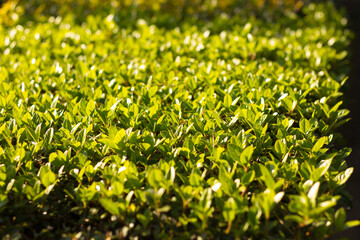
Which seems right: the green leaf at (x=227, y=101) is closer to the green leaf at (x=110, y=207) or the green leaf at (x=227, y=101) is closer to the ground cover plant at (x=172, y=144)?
the ground cover plant at (x=172, y=144)

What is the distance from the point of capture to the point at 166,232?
6.60 ft

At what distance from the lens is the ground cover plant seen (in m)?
2.02

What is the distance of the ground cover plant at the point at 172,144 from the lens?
2020 mm

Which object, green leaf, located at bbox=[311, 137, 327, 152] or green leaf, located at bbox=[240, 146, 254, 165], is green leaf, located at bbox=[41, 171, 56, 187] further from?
green leaf, located at bbox=[311, 137, 327, 152]

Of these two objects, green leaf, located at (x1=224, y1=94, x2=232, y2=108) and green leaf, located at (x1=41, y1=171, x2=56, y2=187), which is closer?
green leaf, located at (x1=41, y1=171, x2=56, y2=187)

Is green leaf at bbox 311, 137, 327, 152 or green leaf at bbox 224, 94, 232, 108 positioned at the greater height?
green leaf at bbox 224, 94, 232, 108

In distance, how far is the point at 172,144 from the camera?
8.27 feet

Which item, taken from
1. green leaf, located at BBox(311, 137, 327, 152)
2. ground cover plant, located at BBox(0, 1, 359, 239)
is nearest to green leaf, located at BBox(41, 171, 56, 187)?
ground cover plant, located at BBox(0, 1, 359, 239)

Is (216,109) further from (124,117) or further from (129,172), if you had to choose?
(129,172)

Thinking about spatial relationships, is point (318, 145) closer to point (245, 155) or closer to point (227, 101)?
point (245, 155)

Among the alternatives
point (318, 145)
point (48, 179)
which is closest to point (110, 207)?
point (48, 179)

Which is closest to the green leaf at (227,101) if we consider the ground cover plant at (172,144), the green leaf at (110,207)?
the ground cover plant at (172,144)

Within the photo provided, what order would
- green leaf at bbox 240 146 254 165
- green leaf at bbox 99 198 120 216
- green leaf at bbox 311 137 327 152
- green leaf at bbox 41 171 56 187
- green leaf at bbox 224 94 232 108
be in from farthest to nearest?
1. green leaf at bbox 224 94 232 108
2. green leaf at bbox 311 137 327 152
3. green leaf at bbox 240 146 254 165
4. green leaf at bbox 41 171 56 187
5. green leaf at bbox 99 198 120 216

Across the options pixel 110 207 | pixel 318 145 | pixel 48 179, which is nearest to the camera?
pixel 110 207
